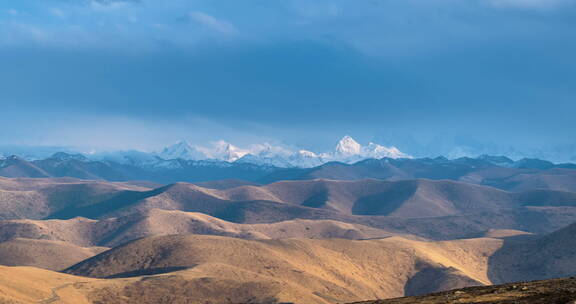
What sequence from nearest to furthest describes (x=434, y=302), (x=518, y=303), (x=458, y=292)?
(x=518, y=303) → (x=434, y=302) → (x=458, y=292)

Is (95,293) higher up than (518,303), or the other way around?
(518,303)

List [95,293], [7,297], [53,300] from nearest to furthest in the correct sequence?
[7,297] → [53,300] → [95,293]

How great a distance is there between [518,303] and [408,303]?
14.8 metres

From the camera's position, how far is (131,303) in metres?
191

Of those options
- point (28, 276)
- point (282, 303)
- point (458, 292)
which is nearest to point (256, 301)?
point (282, 303)

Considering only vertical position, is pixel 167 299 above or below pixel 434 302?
below

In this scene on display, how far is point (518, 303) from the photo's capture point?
59875mm

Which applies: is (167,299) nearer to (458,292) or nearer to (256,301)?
(256,301)

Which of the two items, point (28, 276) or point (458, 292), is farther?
point (28, 276)

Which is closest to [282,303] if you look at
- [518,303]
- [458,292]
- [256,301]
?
[256,301]

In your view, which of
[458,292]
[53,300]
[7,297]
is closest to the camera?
[458,292]

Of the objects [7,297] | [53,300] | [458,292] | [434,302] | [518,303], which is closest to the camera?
[518,303]

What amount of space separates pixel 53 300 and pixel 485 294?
131 m

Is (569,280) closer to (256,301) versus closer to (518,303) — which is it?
(518,303)
